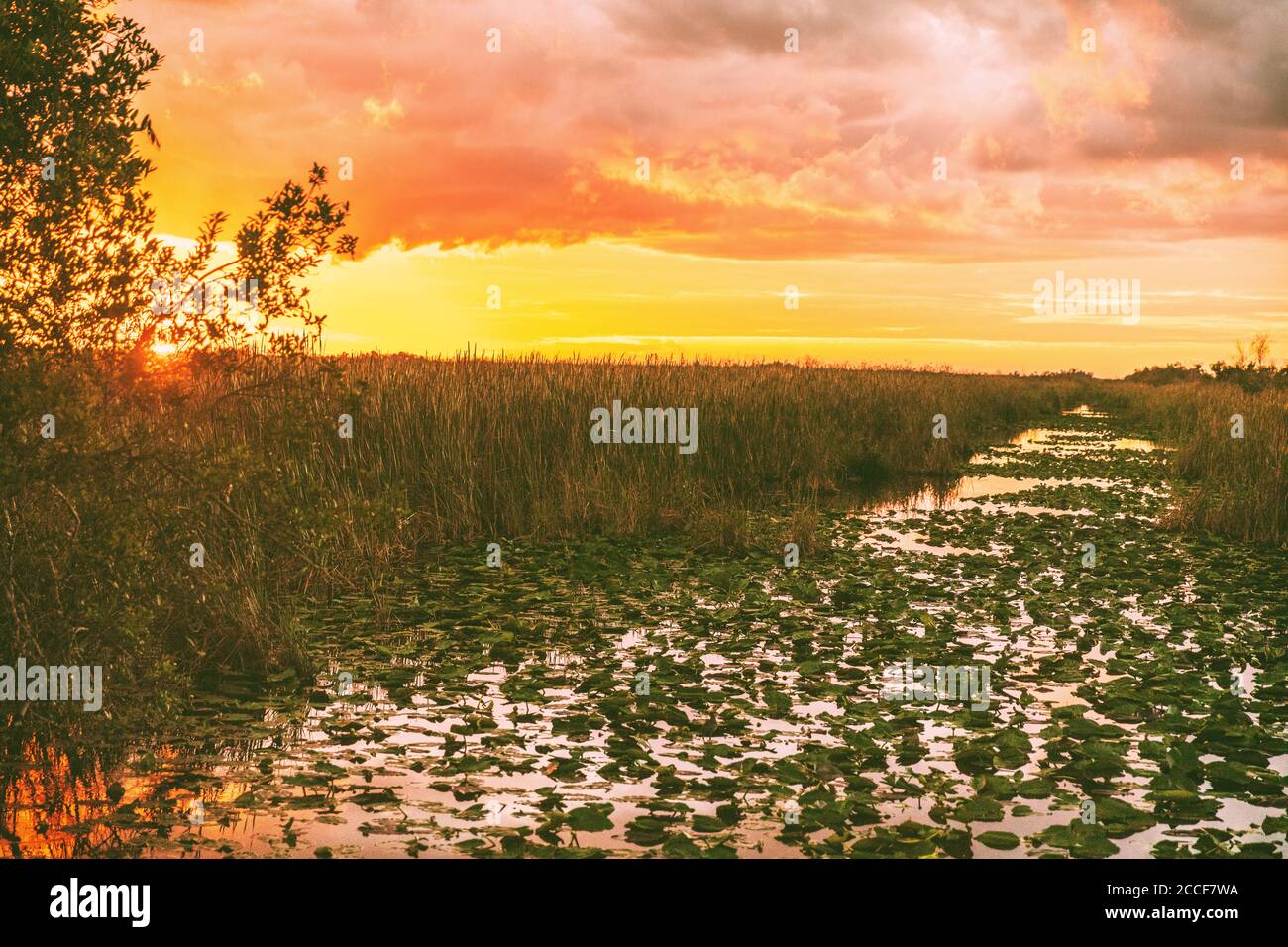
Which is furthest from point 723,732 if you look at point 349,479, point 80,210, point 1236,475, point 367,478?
point 1236,475

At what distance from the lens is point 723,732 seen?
6559 mm

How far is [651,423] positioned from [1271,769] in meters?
12.5

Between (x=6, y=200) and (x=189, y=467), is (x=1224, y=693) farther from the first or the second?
(x=6, y=200)

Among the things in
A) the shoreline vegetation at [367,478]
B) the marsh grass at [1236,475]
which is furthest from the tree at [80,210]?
the marsh grass at [1236,475]

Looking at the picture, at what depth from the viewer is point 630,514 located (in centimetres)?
1400

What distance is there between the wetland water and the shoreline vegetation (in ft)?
2.22

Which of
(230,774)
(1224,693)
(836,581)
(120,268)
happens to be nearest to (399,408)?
(836,581)

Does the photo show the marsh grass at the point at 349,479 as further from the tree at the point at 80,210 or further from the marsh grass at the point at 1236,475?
the marsh grass at the point at 1236,475

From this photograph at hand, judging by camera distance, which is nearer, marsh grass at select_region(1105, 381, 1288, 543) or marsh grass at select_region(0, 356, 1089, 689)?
marsh grass at select_region(0, 356, 1089, 689)

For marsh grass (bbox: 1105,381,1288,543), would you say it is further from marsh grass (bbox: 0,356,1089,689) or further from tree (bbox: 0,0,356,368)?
tree (bbox: 0,0,356,368)

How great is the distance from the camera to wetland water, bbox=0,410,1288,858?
5109mm

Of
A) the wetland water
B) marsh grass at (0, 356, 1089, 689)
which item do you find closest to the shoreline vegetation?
marsh grass at (0, 356, 1089, 689)

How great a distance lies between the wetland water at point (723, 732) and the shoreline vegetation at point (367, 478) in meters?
0.68

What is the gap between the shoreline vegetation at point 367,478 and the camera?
657cm
